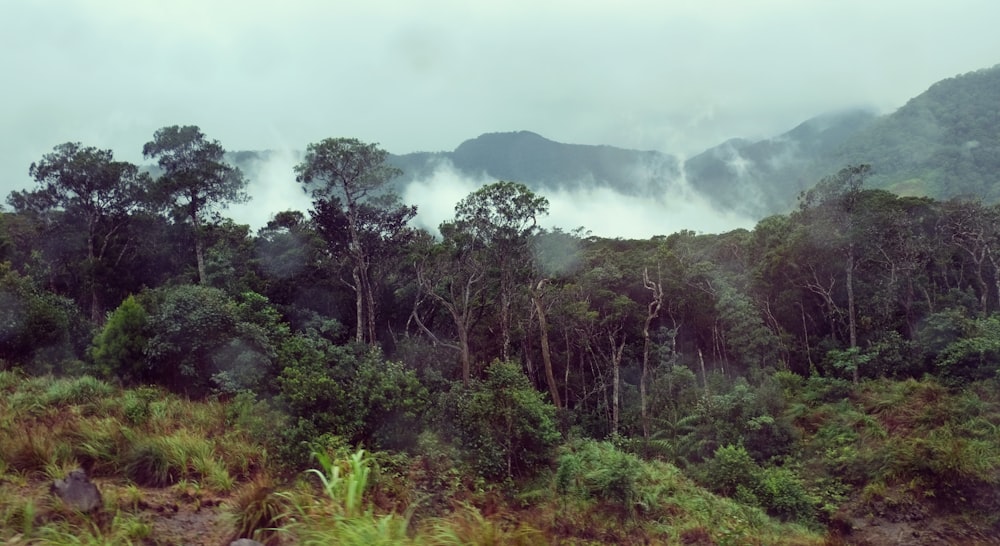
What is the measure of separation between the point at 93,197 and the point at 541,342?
66.5ft

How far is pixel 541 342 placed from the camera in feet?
79.6

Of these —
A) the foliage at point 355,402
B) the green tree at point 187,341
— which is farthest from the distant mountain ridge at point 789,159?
the foliage at point 355,402

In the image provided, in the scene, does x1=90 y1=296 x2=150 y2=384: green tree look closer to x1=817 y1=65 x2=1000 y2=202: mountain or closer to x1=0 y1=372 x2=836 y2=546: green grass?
x1=0 y1=372 x2=836 y2=546: green grass

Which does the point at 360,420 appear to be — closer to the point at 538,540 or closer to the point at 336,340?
the point at 538,540

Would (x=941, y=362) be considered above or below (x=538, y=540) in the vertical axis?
below

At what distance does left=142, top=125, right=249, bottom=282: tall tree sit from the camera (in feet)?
81.0

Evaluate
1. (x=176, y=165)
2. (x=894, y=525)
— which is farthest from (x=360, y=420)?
(x=176, y=165)

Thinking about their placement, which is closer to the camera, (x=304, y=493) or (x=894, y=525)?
(x=304, y=493)

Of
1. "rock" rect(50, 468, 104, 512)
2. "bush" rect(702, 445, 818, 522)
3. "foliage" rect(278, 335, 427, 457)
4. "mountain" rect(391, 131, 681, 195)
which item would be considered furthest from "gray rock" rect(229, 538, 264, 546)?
"mountain" rect(391, 131, 681, 195)

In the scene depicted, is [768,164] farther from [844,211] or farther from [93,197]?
[93,197]

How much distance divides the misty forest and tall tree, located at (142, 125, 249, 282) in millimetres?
107

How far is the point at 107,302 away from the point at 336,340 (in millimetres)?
10933

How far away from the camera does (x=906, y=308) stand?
24594mm

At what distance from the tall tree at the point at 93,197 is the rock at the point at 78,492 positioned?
22.6m
